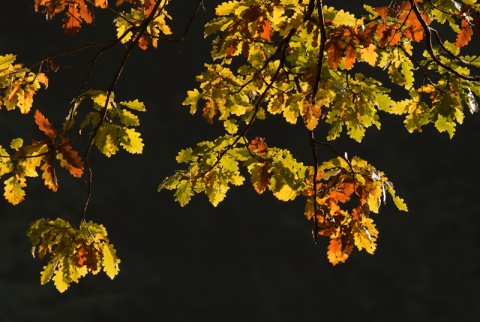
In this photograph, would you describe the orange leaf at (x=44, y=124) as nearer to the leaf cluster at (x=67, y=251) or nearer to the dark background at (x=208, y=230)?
the leaf cluster at (x=67, y=251)

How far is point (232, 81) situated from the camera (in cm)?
294

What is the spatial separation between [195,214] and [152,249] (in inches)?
17.3

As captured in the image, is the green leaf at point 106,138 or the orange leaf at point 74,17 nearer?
the green leaf at point 106,138

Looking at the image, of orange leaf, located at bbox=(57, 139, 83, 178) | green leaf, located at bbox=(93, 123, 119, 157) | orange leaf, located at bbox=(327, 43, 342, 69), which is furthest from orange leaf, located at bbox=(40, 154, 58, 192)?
orange leaf, located at bbox=(327, 43, 342, 69)

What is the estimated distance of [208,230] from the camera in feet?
20.9

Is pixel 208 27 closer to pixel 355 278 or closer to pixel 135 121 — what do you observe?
pixel 135 121

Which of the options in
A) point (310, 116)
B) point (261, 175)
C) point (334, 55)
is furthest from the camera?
point (261, 175)

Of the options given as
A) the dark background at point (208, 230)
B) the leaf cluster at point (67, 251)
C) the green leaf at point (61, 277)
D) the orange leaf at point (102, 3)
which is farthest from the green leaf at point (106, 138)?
the dark background at point (208, 230)

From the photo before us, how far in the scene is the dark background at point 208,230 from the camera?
20.5ft

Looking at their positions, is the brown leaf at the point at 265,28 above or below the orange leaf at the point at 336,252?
above

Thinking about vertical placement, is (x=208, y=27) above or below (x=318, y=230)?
above

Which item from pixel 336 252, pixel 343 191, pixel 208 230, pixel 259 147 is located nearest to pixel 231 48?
pixel 259 147

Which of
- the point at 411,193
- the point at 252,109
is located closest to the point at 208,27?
the point at 252,109

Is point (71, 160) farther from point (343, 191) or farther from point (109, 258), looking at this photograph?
point (343, 191)
